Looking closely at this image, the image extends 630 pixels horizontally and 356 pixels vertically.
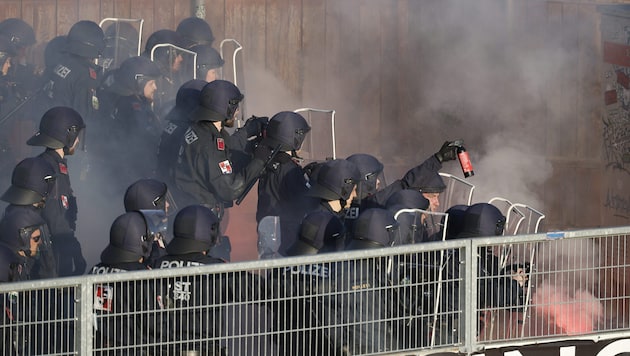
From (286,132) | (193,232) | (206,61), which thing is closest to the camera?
(193,232)

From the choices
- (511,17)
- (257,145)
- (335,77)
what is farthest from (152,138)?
(511,17)

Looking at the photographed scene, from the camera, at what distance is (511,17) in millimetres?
14602

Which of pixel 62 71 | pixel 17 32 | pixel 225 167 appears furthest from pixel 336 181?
pixel 17 32

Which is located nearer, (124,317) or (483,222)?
(124,317)

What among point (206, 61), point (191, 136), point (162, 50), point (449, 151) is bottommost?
point (449, 151)

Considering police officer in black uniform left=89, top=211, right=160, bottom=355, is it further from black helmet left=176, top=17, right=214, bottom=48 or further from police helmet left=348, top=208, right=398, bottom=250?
black helmet left=176, top=17, right=214, bottom=48

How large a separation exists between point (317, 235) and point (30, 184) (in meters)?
2.30

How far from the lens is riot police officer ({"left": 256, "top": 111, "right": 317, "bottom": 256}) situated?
9.74 m

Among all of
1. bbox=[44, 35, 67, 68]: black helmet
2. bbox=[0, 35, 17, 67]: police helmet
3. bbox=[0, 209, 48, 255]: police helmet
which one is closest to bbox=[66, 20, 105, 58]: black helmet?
bbox=[44, 35, 67, 68]: black helmet

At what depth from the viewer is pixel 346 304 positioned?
7180 millimetres

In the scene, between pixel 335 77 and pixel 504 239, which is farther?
pixel 335 77

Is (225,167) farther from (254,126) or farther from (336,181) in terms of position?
(336,181)

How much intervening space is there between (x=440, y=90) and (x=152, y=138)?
4595 mm

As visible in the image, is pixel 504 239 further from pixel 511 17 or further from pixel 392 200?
pixel 511 17
